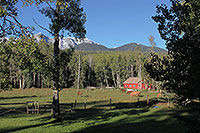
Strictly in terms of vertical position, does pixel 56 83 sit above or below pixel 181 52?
below

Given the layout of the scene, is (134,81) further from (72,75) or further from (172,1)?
(172,1)

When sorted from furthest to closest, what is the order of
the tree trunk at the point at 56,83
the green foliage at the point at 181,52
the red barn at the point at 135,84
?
the red barn at the point at 135,84 → the tree trunk at the point at 56,83 → the green foliage at the point at 181,52

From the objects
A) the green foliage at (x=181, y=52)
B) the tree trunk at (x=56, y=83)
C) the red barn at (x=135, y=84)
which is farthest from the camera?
the red barn at (x=135, y=84)

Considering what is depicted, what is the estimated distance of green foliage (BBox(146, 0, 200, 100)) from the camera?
4.72 m

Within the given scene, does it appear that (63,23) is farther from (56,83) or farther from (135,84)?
(135,84)

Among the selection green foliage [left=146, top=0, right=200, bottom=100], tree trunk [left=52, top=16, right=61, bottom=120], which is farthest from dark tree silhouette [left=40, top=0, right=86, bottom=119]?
green foliage [left=146, top=0, right=200, bottom=100]

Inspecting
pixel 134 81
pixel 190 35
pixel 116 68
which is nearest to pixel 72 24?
pixel 190 35

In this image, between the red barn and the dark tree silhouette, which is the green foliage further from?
the red barn

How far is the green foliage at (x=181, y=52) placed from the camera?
4721 millimetres

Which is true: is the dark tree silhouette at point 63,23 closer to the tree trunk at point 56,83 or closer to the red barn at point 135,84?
the tree trunk at point 56,83

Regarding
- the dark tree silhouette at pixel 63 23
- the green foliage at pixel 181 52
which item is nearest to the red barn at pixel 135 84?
the dark tree silhouette at pixel 63 23

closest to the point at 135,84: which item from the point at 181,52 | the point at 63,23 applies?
the point at 63,23

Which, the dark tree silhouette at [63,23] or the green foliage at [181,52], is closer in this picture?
the green foliage at [181,52]

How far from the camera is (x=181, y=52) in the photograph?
5.04 metres
